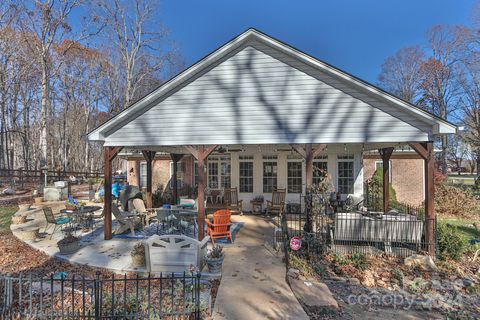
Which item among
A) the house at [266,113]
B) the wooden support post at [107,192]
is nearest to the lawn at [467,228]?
the house at [266,113]

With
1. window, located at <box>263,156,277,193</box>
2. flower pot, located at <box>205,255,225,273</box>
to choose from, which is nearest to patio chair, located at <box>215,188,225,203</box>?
window, located at <box>263,156,277,193</box>

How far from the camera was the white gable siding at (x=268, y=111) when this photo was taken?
7398 mm

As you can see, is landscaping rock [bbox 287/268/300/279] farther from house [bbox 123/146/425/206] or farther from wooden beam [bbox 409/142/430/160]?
house [bbox 123/146/425/206]

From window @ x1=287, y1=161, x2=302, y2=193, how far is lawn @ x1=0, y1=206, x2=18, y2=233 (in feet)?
37.6

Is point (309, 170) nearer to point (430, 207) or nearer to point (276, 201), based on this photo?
point (430, 207)

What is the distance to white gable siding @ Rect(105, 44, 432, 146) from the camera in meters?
7.40

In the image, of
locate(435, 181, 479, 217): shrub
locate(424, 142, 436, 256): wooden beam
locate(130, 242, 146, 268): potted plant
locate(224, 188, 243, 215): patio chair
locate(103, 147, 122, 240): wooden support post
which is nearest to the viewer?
locate(130, 242, 146, 268): potted plant

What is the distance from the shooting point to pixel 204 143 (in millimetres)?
7902

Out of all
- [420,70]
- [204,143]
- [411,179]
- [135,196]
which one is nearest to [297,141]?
[204,143]

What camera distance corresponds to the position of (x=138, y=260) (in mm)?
5938

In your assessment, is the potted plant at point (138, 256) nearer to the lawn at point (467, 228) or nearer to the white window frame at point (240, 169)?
the white window frame at point (240, 169)

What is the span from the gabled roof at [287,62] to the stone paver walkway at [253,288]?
505 cm

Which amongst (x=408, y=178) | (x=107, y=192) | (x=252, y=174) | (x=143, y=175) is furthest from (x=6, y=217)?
(x=408, y=178)

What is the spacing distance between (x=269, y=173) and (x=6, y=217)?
12161 millimetres
